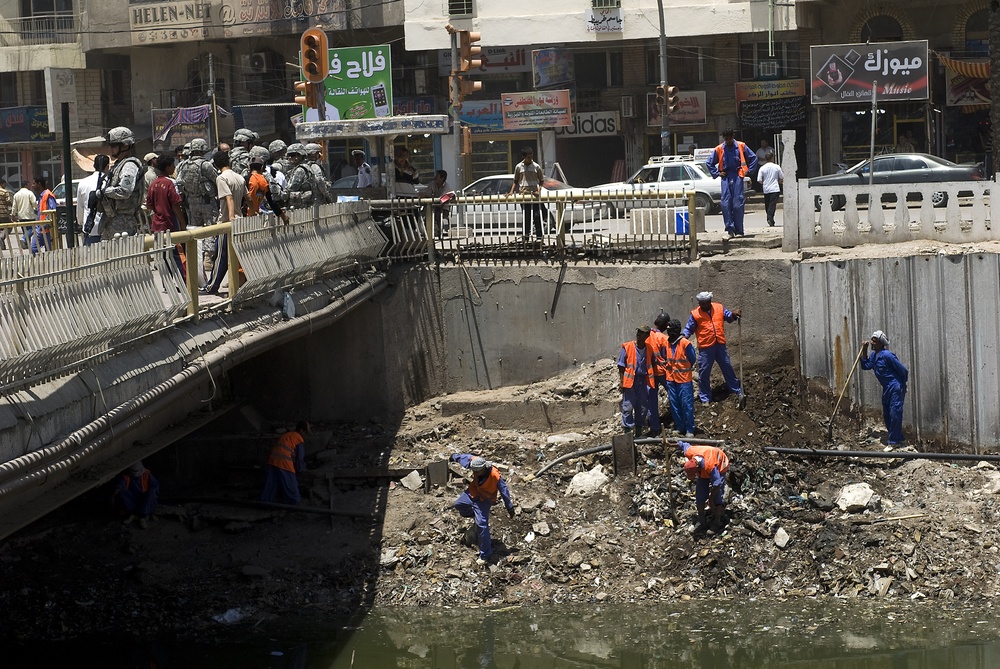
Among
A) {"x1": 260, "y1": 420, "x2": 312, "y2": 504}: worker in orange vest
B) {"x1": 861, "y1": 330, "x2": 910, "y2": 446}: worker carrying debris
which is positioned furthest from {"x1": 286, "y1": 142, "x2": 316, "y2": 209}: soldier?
{"x1": 861, "y1": 330, "x2": 910, "y2": 446}: worker carrying debris

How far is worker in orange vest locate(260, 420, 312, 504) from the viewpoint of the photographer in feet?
46.9

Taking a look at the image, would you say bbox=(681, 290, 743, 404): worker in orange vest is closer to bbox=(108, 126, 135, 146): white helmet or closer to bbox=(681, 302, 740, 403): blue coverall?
bbox=(681, 302, 740, 403): blue coverall

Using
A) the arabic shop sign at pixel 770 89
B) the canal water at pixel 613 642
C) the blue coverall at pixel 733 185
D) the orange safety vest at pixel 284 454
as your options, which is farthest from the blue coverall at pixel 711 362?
the arabic shop sign at pixel 770 89

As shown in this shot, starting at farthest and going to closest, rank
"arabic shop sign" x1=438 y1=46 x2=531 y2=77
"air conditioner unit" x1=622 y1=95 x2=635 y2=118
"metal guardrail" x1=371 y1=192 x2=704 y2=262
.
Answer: "arabic shop sign" x1=438 y1=46 x2=531 y2=77 → "air conditioner unit" x1=622 y1=95 x2=635 y2=118 → "metal guardrail" x1=371 y1=192 x2=704 y2=262

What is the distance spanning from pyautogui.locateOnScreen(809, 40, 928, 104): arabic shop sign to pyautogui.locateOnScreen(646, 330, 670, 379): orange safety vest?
15648 mm

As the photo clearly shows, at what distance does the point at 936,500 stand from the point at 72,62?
100.0 feet

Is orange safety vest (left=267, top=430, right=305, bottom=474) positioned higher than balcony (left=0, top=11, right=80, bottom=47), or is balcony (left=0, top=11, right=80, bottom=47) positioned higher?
balcony (left=0, top=11, right=80, bottom=47)

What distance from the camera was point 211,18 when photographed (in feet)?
112

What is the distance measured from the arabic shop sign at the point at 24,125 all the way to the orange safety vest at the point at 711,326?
2789cm

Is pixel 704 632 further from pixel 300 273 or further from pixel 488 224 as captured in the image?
pixel 488 224

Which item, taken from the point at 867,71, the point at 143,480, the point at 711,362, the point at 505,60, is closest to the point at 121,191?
the point at 143,480

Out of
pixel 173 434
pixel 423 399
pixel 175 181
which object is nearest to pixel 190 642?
pixel 173 434

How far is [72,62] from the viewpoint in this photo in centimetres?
3688

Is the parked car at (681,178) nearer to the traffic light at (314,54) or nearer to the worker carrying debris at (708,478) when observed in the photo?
the traffic light at (314,54)
